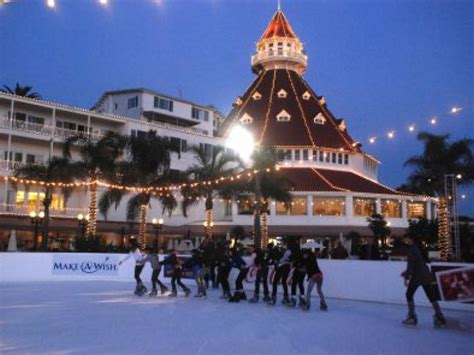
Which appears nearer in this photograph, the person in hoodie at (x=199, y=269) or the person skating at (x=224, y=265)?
the person skating at (x=224, y=265)

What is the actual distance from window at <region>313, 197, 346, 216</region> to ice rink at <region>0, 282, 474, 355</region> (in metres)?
33.9

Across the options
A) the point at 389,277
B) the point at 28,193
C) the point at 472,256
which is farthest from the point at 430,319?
the point at 28,193

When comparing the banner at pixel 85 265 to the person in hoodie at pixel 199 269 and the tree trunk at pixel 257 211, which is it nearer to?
the person in hoodie at pixel 199 269

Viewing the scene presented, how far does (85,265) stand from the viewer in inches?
1057

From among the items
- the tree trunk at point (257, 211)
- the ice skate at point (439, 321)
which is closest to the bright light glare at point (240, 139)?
the tree trunk at point (257, 211)

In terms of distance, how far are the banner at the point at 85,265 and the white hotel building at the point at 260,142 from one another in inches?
433

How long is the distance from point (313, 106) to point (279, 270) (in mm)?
47745

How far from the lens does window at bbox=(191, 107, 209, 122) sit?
198ft

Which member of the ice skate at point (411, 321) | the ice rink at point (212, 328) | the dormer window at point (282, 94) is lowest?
the ice rink at point (212, 328)

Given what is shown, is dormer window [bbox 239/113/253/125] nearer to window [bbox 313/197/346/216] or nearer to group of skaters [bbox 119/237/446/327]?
window [bbox 313/197/346/216]

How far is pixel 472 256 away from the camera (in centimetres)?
1839

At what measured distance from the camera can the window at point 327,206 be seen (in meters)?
51.2

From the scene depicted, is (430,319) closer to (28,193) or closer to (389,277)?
(389,277)

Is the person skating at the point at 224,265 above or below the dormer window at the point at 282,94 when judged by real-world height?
below
